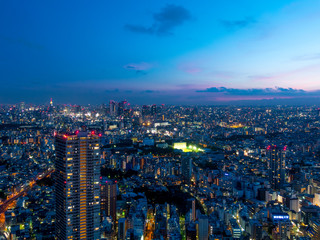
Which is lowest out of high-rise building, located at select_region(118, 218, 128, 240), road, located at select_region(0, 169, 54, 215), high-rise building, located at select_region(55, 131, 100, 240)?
road, located at select_region(0, 169, 54, 215)

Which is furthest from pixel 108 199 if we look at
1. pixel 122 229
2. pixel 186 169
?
pixel 186 169

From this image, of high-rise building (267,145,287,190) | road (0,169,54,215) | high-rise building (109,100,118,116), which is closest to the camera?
road (0,169,54,215)

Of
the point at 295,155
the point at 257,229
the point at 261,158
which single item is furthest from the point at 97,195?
the point at 295,155

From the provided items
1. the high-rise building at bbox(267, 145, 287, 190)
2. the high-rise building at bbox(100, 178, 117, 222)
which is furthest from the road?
the high-rise building at bbox(267, 145, 287, 190)

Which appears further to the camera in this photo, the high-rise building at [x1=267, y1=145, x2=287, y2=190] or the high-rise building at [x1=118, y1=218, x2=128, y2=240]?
the high-rise building at [x1=267, y1=145, x2=287, y2=190]

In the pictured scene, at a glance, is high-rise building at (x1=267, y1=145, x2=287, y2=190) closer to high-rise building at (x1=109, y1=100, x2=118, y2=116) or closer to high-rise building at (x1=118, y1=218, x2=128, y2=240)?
high-rise building at (x1=118, y1=218, x2=128, y2=240)

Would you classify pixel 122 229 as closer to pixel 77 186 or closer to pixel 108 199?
pixel 108 199

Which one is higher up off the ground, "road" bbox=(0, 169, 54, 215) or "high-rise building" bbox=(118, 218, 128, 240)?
"high-rise building" bbox=(118, 218, 128, 240)

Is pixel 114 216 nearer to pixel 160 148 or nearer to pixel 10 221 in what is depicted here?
pixel 10 221
